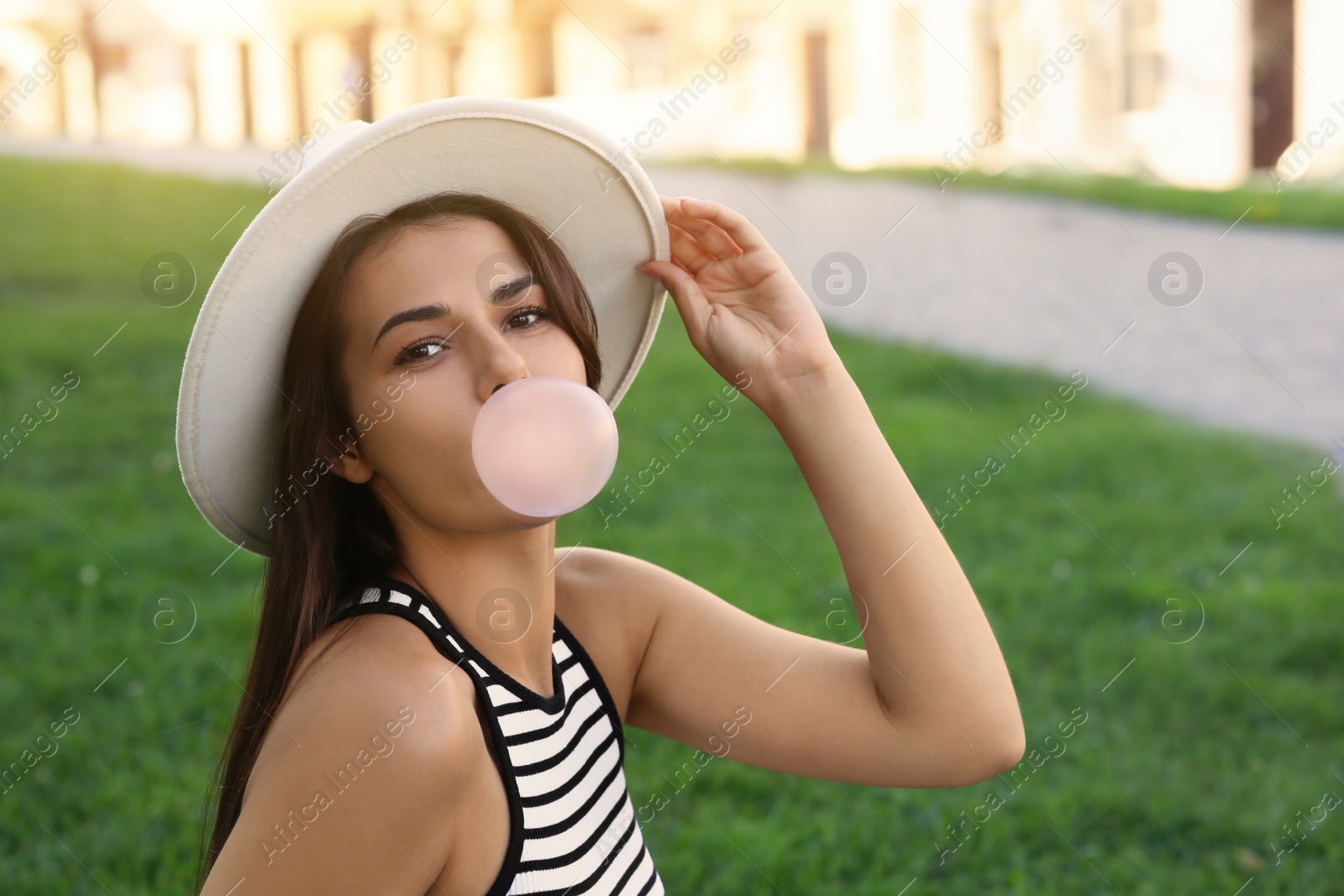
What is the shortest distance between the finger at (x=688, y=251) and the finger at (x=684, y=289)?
0.03 m

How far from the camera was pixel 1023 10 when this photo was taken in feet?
50.5

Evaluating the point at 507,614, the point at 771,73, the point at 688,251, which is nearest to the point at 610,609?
the point at 507,614

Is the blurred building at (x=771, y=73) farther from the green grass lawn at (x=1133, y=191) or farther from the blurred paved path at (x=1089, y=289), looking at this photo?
the blurred paved path at (x=1089, y=289)

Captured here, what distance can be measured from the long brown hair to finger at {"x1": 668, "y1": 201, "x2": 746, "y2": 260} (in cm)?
21

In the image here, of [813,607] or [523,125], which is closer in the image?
[523,125]

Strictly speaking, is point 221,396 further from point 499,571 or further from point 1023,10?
point 1023,10

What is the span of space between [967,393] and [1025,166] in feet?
27.6

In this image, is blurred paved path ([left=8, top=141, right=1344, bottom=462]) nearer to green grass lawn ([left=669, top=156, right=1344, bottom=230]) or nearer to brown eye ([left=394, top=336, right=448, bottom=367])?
green grass lawn ([left=669, top=156, right=1344, bottom=230])

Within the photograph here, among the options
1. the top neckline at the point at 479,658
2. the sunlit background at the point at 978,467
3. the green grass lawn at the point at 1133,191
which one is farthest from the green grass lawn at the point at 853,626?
the green grass lawn at the point at 1133,191

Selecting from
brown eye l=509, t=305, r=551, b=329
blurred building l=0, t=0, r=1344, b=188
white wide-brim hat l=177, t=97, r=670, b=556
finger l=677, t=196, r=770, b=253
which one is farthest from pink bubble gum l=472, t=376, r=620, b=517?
blurred building l=0, t=0, r=1344, b=188

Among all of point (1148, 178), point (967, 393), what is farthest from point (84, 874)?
point (1148, 178)

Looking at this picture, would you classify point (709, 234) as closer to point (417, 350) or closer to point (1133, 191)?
point (417, 350)

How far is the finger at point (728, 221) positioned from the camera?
1.74m

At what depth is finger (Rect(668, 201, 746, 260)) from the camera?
1.79 meters
